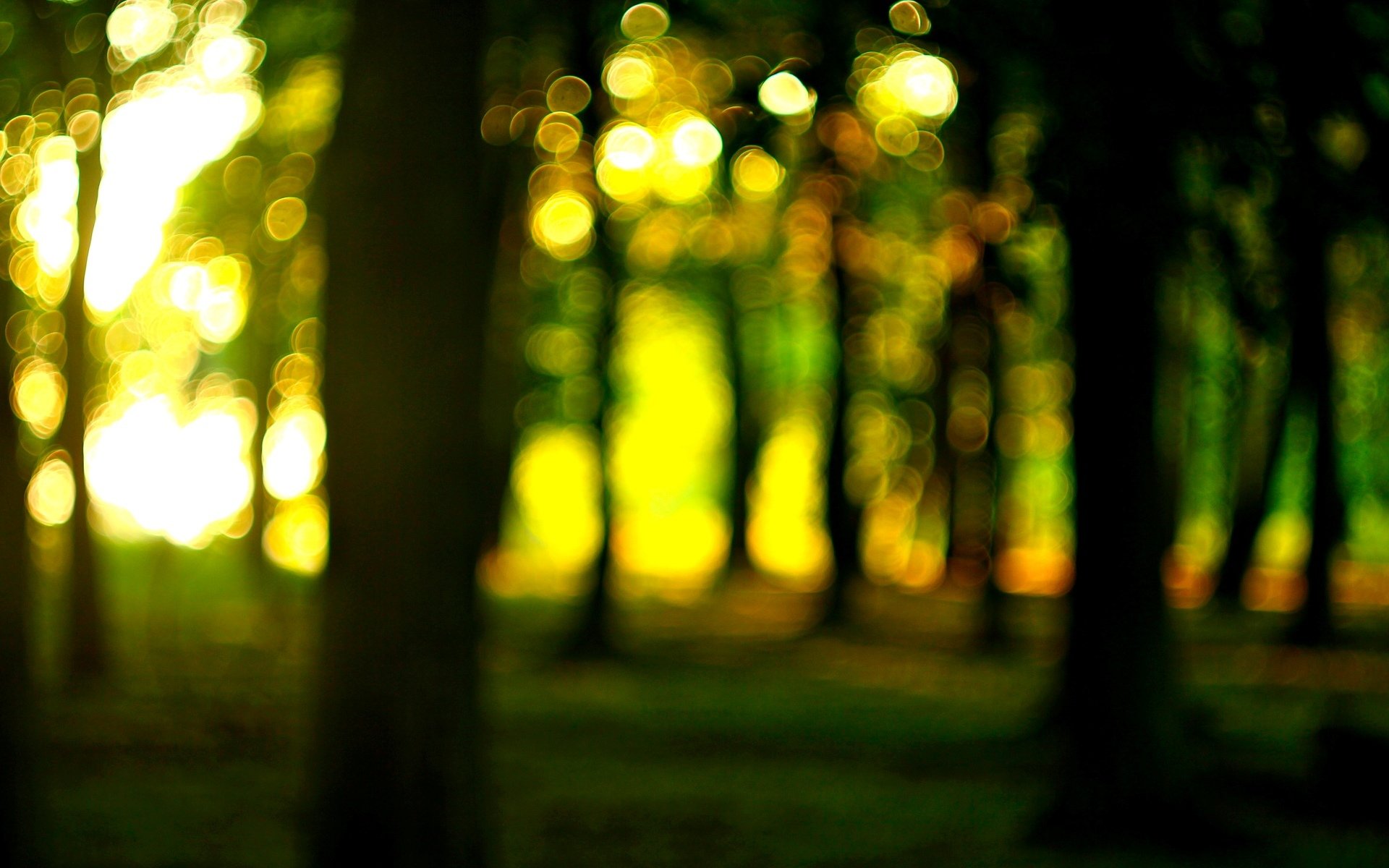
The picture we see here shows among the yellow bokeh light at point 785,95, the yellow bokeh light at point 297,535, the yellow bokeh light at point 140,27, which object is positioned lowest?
the yellow bokeh light at point 297,535

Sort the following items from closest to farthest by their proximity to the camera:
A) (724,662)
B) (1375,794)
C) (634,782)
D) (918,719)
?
1. (1375,794)
2. (634,782)
3. (918,719)
4. (724,662)

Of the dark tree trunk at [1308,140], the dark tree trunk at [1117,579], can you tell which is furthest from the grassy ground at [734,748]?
the dark tree trunk at [1308,140]

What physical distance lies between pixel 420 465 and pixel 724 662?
13.4 m

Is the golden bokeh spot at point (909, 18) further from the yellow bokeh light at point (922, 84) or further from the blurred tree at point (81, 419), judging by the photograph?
the blurred tree at point (81, 419)

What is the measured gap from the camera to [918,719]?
14.1m

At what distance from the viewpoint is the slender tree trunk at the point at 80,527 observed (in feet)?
48.6

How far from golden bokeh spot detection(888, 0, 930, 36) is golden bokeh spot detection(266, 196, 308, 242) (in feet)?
51.6

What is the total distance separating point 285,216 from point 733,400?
12609mm

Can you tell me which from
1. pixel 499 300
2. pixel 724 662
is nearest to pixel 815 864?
pixel 724 662

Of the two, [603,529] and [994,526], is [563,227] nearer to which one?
[603,529]

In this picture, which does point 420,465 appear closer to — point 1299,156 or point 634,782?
point 1299,156

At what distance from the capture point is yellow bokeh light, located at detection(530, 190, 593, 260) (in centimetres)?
1916

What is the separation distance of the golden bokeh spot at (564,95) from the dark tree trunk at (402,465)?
573cm

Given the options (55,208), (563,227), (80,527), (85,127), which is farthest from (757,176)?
(80,527)
